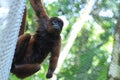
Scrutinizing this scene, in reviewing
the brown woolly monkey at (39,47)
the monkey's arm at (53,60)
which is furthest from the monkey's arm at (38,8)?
the monkey's arm at (53,60)

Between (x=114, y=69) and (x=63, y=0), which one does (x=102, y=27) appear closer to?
(x=63, y=0)

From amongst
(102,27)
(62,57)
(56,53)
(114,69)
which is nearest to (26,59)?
(56,53)

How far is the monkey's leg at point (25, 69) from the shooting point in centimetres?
397

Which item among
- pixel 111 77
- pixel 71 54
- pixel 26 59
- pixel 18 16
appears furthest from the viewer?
pixel 71 54

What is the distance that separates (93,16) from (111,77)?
38.7 ft

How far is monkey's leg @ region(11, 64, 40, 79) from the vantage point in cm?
397

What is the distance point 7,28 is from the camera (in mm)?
1466

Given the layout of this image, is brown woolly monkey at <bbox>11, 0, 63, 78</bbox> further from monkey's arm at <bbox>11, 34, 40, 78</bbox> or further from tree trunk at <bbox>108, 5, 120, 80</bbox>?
tree trunk at <bbox>108, 5, 120, 80</bbox>

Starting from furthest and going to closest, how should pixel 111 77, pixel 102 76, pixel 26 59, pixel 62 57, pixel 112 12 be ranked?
pixel 112 12, pixel 62 57, pixel 102 76, pixel 26 59, pixel 111 77

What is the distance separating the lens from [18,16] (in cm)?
159

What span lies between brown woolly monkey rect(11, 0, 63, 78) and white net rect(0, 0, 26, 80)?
2304mm

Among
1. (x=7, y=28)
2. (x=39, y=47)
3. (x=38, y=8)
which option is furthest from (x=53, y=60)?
(x=7, y=28)

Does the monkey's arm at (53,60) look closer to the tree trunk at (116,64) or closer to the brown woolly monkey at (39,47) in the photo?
the brown woolly monkey at (39,47)

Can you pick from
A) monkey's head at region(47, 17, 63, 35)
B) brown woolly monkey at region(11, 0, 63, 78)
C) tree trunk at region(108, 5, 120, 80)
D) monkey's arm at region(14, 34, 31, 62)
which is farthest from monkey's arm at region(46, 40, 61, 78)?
tree trunk at region(108, 5, 120, 80)
